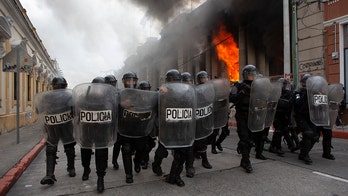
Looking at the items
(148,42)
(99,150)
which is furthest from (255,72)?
(148,42)

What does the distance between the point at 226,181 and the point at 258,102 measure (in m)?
1.30

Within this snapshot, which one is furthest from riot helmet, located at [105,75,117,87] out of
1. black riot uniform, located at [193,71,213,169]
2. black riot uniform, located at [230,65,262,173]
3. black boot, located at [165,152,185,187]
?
black riot uniform, located at [230,65,262,173]

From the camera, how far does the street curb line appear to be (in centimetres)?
389

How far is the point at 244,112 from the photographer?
4668mm

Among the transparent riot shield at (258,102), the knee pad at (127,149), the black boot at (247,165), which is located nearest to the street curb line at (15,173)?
the knee pad at (127,149)

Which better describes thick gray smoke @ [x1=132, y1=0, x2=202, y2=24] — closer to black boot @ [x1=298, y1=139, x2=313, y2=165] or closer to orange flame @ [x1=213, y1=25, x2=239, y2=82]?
orange flame @ [x1=213, y1=25, x2=239, y2=82]

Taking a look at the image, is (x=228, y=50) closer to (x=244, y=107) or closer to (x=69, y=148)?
(x=244, y=107)

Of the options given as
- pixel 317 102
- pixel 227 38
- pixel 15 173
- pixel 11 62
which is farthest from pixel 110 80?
pixel 227 38

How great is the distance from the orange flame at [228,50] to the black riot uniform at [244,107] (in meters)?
13.1

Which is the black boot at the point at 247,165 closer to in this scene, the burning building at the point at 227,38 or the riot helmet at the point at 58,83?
the riot helmet at the point at 58,83

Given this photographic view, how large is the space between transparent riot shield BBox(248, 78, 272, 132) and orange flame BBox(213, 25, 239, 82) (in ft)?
43.0

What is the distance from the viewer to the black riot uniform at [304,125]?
500 cm

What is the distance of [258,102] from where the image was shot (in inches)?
181

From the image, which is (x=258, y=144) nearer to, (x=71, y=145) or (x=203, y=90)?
(x=203, y=90)
